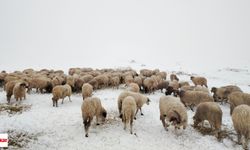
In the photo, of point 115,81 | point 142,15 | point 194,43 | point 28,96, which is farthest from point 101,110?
point 142,15

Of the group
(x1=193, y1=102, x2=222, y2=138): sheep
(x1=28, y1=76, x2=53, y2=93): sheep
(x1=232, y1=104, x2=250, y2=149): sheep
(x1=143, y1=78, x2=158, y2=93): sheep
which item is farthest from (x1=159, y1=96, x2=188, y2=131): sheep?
(x1=28, y1=76, x2=53, y2=93): sheep

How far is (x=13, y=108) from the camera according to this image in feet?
53.8

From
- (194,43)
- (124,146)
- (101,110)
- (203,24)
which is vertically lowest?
(124,146)

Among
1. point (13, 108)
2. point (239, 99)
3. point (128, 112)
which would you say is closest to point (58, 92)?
point (13, 108)

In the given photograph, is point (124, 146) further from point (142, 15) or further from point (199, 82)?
point (142, 15)

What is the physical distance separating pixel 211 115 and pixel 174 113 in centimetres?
190

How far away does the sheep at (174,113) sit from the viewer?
1306cm

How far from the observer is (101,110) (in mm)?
14016

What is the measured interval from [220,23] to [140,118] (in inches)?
4636

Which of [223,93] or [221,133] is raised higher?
[223,93]

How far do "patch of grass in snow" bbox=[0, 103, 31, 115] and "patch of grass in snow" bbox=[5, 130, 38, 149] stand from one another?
10.6ft

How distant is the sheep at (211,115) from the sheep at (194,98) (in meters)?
2.96

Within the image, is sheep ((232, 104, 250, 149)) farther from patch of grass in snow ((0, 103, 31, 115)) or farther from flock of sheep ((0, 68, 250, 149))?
patch of grass in snow ((0, 103, 31, 115))

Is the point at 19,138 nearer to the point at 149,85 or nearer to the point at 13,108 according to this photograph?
the point at 13,108
